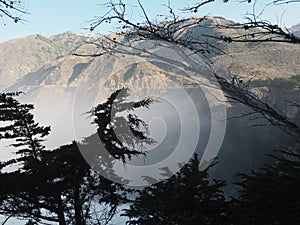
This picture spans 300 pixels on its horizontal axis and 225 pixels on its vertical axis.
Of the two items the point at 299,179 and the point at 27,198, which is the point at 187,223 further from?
the point at 27,198

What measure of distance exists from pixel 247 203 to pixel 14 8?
430 cm

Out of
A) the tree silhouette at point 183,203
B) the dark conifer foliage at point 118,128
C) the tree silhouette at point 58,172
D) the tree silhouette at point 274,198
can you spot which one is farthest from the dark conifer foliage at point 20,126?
the tree silhouette at point 274,198

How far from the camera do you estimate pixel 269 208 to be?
521 centimetres

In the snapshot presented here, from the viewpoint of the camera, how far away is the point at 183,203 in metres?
7.29

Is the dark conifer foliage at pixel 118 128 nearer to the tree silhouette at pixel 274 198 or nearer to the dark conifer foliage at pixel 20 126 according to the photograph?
the dark conifer foliage at pixel 20 126

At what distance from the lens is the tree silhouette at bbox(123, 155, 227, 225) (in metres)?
7.02

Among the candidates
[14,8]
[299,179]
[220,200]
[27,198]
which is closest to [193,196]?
[220,200]

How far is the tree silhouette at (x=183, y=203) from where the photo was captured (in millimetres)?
7020

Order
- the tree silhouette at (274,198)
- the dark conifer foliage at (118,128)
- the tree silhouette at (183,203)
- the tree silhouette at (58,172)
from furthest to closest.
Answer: the dark conifer foliage at (118,128)
the tree silhouette at (58,172)
the tree silhouette at (183,203)
the tree silhouette at (274,198)

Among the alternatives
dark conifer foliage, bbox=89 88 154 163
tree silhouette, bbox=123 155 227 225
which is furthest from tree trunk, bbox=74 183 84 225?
dark conifer foliage, bbox=89 88 154 163

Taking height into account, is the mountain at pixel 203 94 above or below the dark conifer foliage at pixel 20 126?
above

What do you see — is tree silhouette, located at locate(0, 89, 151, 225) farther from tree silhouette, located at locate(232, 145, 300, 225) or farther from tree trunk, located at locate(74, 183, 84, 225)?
tree silhouette, located at locate(232, 145, 300, 225)

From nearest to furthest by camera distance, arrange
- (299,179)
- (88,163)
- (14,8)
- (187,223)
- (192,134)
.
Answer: (14,8) < (299,179) < (187,223) < (88,163) < (192,134)

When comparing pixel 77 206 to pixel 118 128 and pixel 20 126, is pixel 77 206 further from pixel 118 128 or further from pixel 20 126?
pixel 20 126
